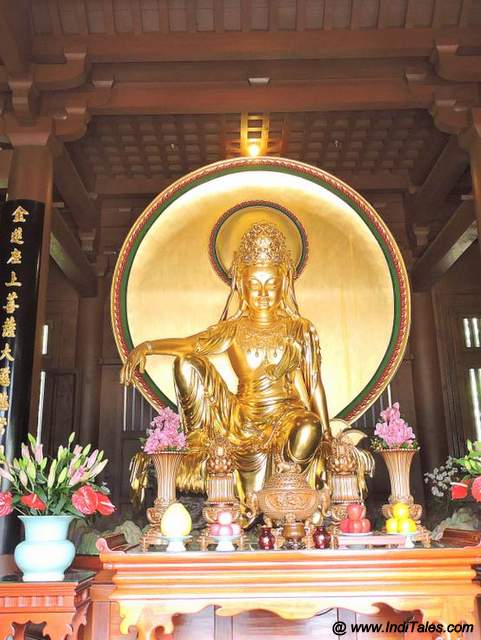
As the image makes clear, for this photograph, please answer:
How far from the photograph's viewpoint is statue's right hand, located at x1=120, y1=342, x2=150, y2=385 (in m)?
3.39

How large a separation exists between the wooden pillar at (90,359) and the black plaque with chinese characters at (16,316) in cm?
208

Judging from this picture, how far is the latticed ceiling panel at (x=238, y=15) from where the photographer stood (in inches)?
133

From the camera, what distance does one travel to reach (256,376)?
143 inches

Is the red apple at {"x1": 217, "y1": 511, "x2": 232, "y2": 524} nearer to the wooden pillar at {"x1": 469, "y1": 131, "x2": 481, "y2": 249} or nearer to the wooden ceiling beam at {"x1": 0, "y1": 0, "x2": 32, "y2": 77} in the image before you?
the wooden pillar at {"x1": 469, "y1": 131, "x2": 481, "y2": 249}

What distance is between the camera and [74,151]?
15.9ft

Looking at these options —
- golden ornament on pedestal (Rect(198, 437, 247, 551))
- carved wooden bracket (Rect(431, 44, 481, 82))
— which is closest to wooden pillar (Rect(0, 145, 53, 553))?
golden ornament on pedestal (Rect(198, 437, 247, 551))

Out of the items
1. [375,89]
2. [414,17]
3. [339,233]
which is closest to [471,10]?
[414,17]

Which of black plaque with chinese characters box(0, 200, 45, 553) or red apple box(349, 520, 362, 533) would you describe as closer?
red apple box(349, 520, 362, 533)

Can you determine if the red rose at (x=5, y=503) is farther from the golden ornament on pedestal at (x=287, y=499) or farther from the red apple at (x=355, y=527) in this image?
the red apple at (x=355, y=527)

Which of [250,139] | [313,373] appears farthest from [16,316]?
[250,139]

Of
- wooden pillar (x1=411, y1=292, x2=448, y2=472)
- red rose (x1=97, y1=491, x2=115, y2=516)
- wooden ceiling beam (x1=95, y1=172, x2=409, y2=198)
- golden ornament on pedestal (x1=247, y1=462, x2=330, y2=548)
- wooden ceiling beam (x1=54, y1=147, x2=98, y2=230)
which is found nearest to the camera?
red rose (x1=97, y1=491, x2=115, y2=516)

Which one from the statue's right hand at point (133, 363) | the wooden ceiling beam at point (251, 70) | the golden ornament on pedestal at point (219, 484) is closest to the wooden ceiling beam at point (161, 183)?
the wooden ceiling beam at point (251, 70)

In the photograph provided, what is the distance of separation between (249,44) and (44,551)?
2.78 meters

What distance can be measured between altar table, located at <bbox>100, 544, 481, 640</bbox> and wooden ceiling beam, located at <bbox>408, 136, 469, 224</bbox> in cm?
312
